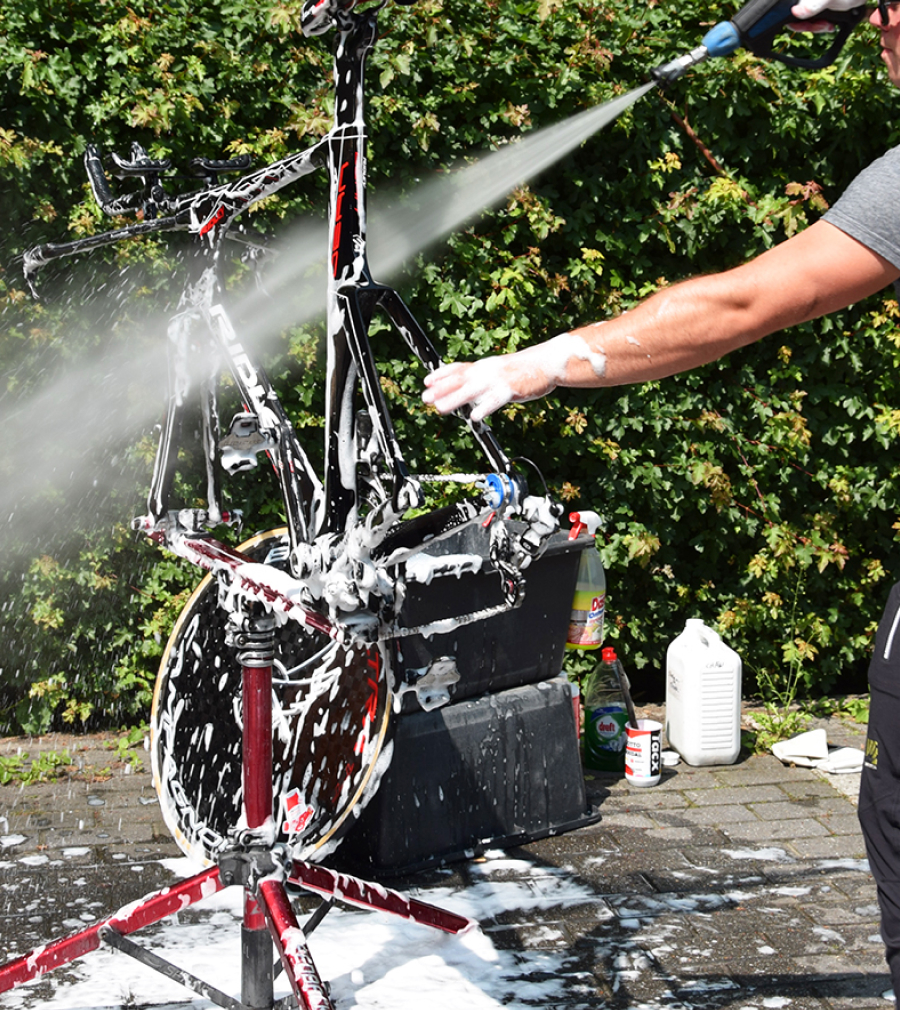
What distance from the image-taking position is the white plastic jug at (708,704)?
4480 mm

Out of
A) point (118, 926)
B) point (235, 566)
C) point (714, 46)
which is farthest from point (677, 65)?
point (118, 926)

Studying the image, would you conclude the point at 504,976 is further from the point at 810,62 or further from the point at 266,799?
the point at 810,62

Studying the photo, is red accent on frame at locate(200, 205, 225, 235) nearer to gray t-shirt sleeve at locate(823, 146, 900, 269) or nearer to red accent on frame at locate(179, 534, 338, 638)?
red accent on frame at locate(179, 534, 338, 638)

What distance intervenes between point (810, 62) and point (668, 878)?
2.42 meters

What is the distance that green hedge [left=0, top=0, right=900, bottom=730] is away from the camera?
4332 mm

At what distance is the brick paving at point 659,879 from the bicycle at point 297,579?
0.50m

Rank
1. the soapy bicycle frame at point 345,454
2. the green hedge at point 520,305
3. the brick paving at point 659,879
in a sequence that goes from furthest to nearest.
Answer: the green hedge at point 520,305
the brick paving at point 659,879
the soapy bicycle frame at point 345,454

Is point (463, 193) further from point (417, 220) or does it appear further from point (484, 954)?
point (484, 954)

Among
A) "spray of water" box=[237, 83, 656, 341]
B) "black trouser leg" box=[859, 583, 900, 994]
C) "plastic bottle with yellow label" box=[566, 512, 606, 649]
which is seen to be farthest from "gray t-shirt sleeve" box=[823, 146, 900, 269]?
"spray of water" box=[237, 83, 656, 341]

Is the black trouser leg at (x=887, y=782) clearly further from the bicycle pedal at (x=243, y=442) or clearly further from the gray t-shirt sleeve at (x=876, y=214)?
the bicycle pedal at (x=243, y=442)

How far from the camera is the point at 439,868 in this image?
11.8 ft

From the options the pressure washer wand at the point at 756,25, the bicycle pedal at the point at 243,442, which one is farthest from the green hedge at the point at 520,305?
the pressure washer wand at the point at 756,25

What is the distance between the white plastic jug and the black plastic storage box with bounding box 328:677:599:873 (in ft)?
2.30

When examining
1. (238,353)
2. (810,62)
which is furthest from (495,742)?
(810,62)
